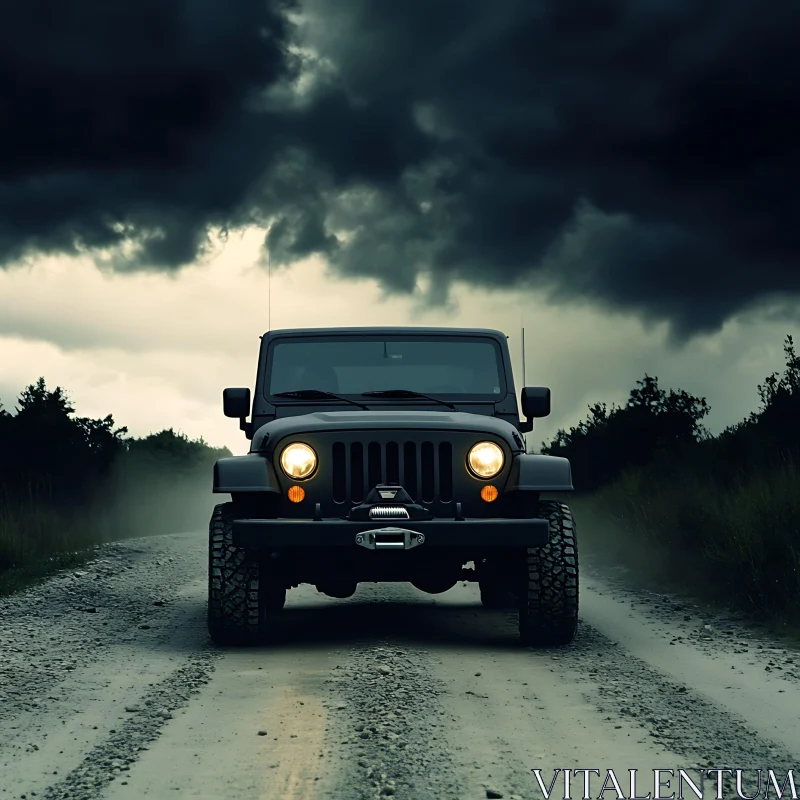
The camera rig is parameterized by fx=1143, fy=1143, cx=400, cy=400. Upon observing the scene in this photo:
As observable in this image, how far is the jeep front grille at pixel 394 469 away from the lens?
7.23 meters

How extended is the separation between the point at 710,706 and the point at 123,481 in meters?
21.7

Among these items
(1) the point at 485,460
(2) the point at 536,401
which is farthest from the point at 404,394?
(1) the point at 485,460

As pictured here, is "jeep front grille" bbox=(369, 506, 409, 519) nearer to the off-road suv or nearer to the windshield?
the off-road suv

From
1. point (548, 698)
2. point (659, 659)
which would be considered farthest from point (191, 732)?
point (659, 659)

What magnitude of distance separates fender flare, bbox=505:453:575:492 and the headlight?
109 mm

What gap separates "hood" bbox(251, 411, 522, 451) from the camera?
23.9 ft

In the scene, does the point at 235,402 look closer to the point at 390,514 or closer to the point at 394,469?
the point at 394,469

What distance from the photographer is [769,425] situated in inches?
690

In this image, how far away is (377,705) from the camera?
529 cm

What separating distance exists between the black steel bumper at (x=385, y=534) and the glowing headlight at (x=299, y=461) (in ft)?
1.46

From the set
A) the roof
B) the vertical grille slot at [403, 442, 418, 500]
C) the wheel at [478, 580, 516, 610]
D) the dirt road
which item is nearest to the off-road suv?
the vertical grille slot at [403, 442, 418, 500]

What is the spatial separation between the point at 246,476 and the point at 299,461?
0.35 metres

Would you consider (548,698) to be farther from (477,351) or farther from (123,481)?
(123,481)

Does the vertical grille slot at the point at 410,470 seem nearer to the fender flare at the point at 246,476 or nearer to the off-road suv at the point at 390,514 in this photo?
the off-road suv at the point at 390,514
